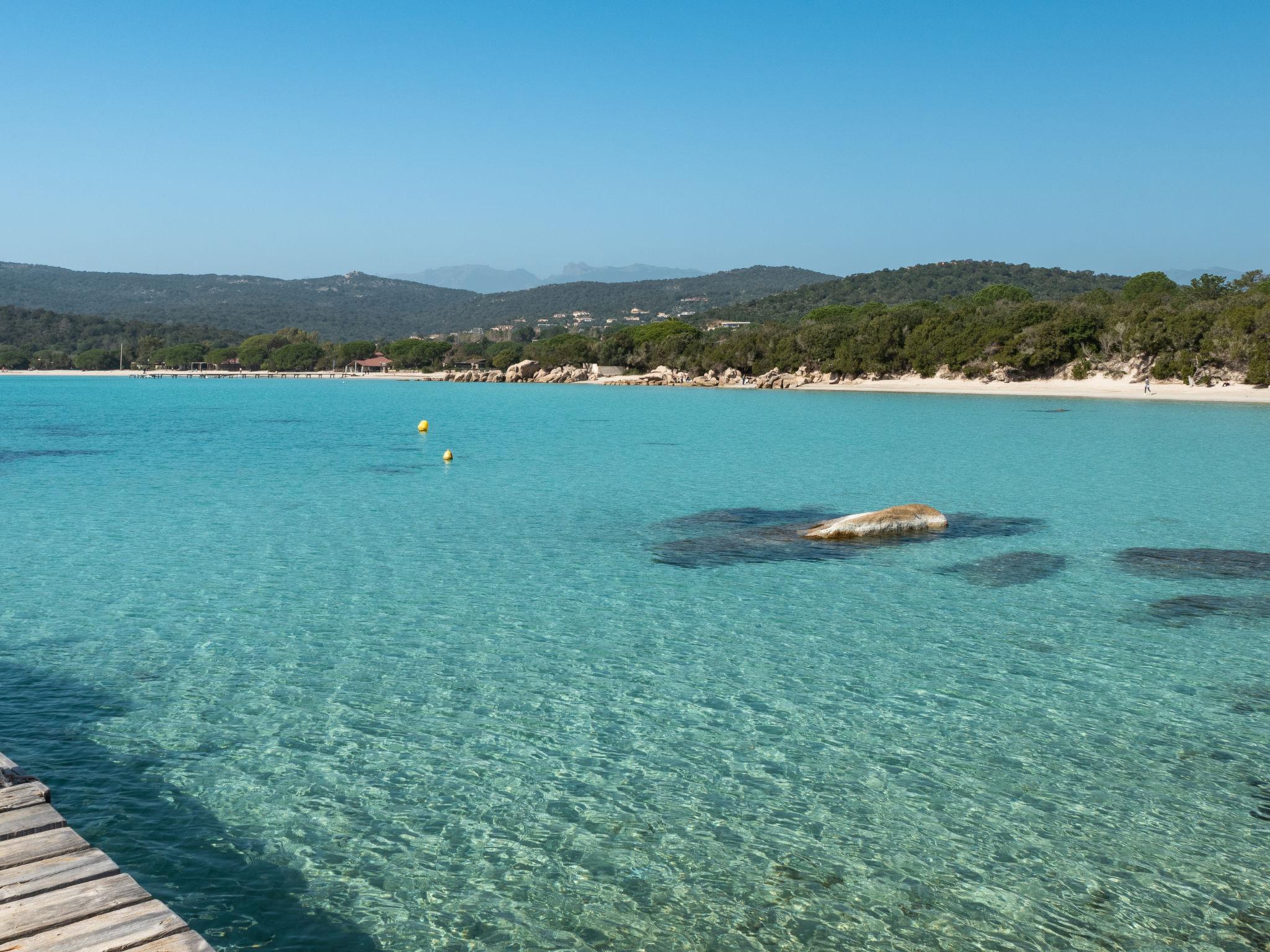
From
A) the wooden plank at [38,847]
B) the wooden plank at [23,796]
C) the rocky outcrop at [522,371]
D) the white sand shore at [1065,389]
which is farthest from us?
the rocky outcrop at [522,371]

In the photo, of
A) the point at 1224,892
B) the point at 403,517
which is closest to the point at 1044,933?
the point at 1224,892

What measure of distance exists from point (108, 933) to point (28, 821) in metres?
1.37

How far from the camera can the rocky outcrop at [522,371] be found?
5236 inches

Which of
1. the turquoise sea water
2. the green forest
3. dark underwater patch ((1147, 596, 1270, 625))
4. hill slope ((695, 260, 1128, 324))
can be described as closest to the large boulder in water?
the turquoise sea water

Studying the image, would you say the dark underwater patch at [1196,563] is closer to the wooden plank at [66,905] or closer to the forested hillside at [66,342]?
the wooden plank at [66,905]

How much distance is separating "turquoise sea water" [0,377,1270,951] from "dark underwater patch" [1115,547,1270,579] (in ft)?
0.43

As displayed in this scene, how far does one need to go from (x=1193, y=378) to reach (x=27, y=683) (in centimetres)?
7900

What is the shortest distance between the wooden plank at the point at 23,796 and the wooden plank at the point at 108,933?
1423mm

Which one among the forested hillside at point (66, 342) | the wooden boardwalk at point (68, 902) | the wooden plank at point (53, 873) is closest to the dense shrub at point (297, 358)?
the forested hillside at point (66, 342)

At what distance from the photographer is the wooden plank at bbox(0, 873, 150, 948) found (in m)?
3.93

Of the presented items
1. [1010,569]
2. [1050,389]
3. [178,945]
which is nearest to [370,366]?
[1050,389]

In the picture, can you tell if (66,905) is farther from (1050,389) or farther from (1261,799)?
(1050,389)

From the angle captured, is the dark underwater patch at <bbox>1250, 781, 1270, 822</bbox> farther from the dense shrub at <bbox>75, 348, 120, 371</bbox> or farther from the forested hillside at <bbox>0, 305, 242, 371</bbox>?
the dense shrub at <bbox>75, 348, 120, 371</bbox>

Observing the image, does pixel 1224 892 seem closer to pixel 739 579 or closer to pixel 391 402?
pixel 739 579
